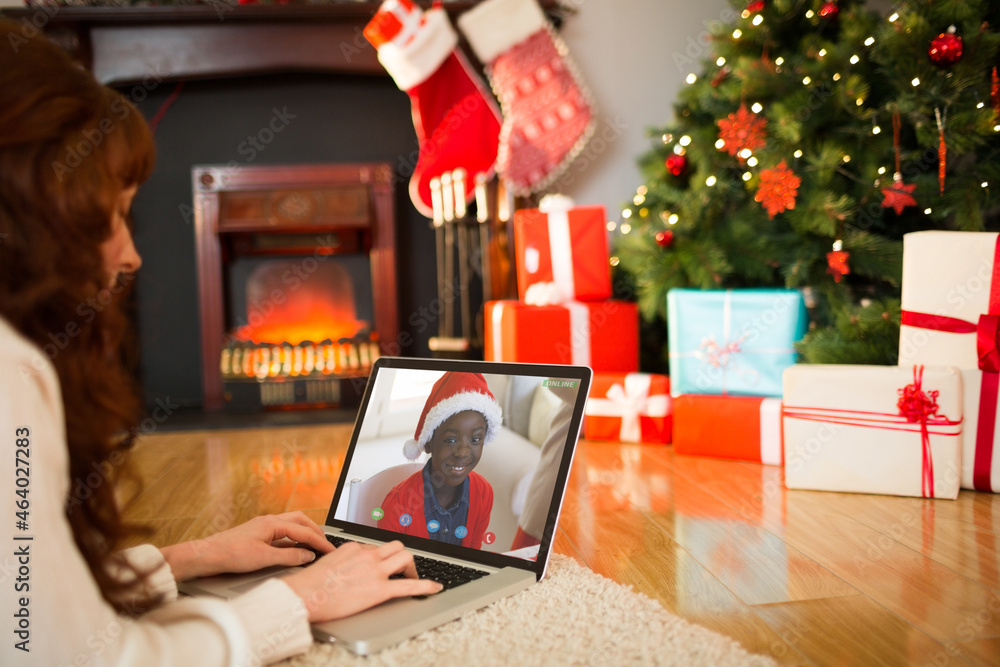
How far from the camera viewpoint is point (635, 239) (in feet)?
7.45

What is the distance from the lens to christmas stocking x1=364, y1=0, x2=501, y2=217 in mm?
2727

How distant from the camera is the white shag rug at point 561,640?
0.79 m

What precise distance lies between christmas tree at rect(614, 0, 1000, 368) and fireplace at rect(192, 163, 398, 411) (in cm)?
108

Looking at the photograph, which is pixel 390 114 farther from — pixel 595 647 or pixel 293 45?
pixel 595 647

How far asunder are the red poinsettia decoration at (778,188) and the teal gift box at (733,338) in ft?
0.75

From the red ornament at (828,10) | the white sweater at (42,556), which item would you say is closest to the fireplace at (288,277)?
the red ornament at (828,10)

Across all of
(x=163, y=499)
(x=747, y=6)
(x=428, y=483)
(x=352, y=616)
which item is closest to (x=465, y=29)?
(x=747, y=6)

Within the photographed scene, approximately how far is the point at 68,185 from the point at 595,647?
0.68 metres

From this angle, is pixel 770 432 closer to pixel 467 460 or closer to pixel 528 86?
pixel 467 460

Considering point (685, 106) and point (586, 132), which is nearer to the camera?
point (685, 106)

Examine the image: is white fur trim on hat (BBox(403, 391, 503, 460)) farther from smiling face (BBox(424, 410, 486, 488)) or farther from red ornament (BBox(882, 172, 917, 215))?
red ornament (BBox(882, 172, 917, 215))

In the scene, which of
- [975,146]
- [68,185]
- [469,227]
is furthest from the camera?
[469,227]

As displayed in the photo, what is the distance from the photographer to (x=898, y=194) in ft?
6.06

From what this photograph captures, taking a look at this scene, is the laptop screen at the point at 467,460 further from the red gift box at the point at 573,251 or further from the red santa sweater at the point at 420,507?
the red gift box at the point at 573,251
